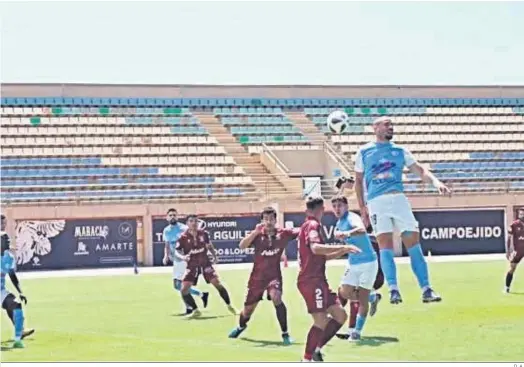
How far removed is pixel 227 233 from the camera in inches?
1601

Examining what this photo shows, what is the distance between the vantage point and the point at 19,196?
134 ft

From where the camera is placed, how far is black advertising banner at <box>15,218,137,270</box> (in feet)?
128

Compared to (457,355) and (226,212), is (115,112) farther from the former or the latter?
(457,355)

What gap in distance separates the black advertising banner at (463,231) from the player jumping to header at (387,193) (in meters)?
31.8

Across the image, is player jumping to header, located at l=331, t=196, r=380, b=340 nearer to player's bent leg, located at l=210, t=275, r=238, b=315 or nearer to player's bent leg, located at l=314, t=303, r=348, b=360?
player's bent leg, located at l=314, t=303, r=348, b=360

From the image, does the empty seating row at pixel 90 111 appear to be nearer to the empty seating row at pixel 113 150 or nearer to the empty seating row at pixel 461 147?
the empty seating row at pixel 113 150

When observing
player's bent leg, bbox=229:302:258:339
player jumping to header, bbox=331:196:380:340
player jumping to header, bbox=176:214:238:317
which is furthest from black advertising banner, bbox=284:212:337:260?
player jumping to header, bbox=331:196:380:340

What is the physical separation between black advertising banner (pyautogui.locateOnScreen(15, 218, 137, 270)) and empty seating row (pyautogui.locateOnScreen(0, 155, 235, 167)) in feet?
18.2

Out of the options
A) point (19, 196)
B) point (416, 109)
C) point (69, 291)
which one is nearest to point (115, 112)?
point (19, 196)

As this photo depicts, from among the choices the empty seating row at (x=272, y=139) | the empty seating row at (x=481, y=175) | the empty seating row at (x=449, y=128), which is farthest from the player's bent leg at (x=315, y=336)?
the empty seating row at (x=272, y=139)

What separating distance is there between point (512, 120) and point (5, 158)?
22.4m

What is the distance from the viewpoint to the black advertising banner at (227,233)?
40094mm

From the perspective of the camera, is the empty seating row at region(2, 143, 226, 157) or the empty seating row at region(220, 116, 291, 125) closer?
the empty seating row at region(2, 143, 226, 157)

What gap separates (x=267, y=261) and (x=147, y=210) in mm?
27370
